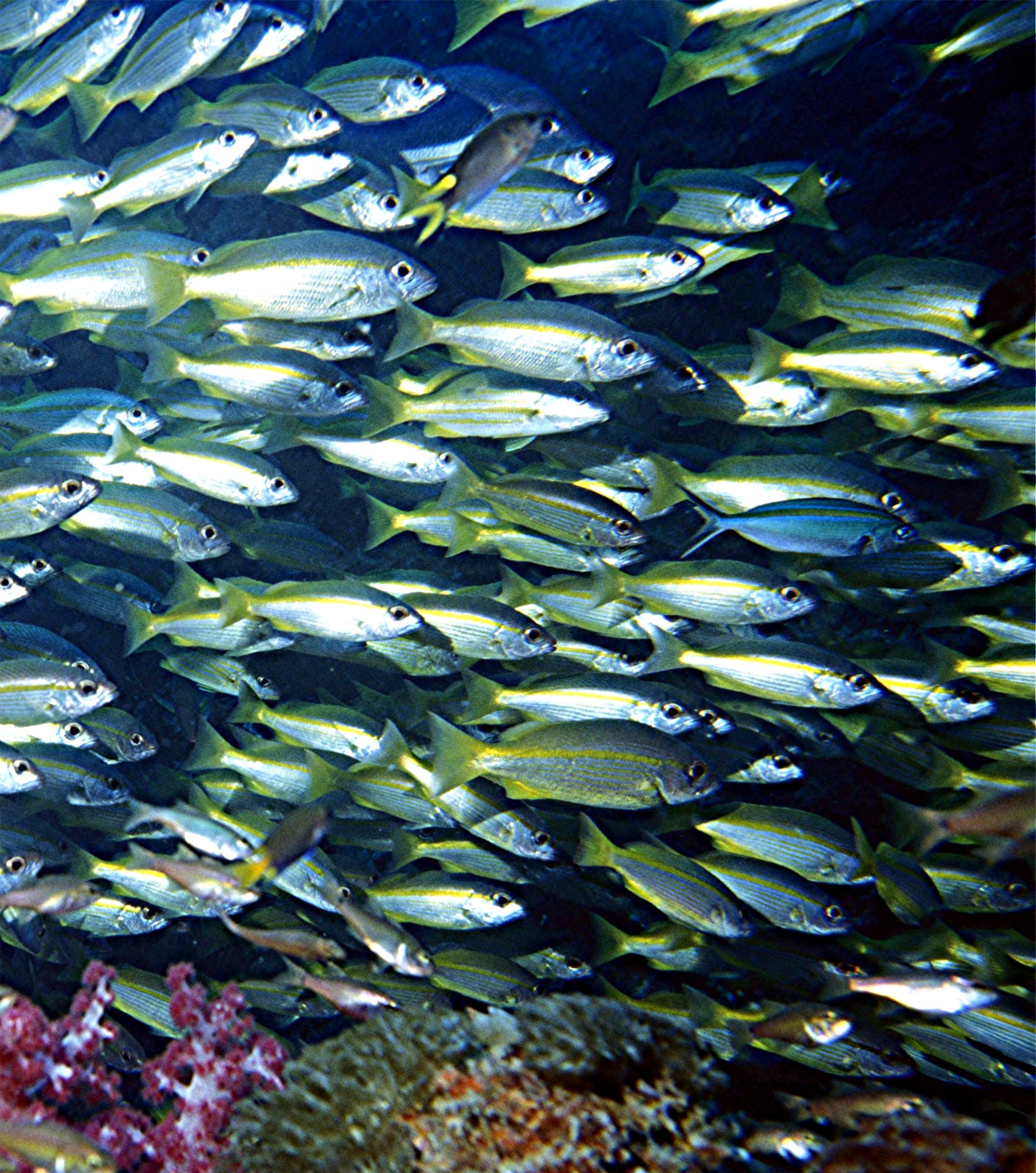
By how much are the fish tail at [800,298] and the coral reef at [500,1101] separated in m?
3.13

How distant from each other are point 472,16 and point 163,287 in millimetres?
2070

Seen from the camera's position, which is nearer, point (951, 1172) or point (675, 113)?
point (951, 1172)

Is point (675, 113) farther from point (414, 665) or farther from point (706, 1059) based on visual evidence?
point (706, 1059)

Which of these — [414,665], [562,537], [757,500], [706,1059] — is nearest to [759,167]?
[757,500]

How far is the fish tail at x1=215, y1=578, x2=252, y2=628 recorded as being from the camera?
3791mm

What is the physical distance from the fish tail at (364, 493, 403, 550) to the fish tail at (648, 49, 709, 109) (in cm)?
245

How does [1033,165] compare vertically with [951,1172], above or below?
above

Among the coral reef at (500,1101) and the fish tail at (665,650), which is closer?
the coral reef at (500,1101)

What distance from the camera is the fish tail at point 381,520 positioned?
4285 mm

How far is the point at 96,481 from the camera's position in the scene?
3.78 metres

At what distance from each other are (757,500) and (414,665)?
75.4 inches

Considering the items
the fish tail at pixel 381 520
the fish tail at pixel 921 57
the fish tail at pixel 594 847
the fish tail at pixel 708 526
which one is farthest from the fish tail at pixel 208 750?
the fish tail at pixel 921 57

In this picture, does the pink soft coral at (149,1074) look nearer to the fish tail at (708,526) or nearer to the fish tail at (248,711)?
the fish tail at (248,711)

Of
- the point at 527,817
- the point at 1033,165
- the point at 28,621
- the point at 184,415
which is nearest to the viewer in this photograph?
the point at 527,817
